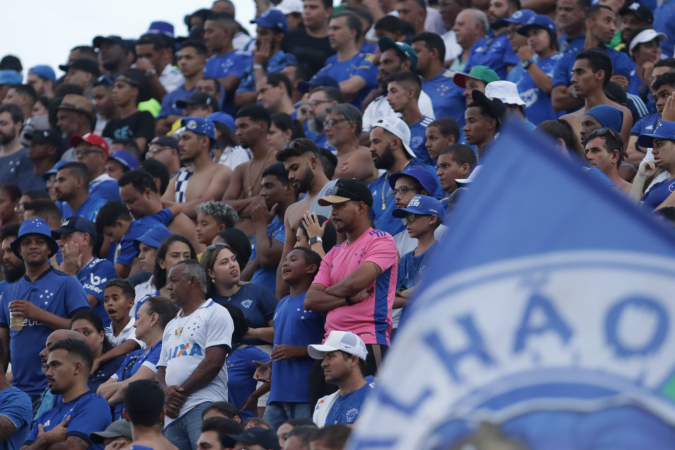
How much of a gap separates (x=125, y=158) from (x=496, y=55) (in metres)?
4.68

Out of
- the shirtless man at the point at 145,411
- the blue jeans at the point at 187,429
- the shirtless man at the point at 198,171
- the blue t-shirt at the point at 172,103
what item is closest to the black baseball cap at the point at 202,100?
the shirtless man at the point at 198,171

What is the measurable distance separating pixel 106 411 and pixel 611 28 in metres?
6.80

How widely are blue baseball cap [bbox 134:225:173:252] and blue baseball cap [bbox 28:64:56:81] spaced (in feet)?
30.3

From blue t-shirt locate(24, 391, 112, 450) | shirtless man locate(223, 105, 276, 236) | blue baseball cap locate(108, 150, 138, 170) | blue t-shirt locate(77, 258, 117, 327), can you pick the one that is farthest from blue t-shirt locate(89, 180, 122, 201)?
blue t-shirt locate(24, 391, 112, 450)

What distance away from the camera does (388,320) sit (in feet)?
21.8

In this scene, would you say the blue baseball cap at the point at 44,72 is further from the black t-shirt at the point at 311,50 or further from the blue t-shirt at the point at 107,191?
the blue t-shirt at the point at 107,191

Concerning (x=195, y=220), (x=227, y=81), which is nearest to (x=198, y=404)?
(x=195, y=220)

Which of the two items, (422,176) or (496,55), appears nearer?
(422,176)

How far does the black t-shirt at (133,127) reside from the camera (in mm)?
13656

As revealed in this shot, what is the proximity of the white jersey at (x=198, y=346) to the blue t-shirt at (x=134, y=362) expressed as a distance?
413 millimetres

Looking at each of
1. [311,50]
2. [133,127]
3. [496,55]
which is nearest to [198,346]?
[496,55]

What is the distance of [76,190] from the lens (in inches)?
436

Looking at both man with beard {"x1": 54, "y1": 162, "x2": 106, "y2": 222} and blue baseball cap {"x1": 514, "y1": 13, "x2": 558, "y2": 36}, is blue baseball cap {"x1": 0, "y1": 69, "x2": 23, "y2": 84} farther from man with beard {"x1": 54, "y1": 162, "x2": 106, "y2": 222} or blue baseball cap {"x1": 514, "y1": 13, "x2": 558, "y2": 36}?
blue baseball cap {"x1": 514, "y1": 13, "x2": 558, "y2": 36}

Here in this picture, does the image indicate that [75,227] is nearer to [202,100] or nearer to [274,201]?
[274,201]
